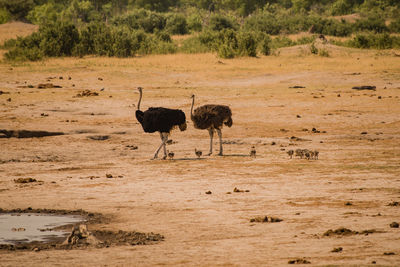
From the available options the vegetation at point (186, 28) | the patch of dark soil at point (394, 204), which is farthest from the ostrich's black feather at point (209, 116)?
the vegetation at point (186, 28)

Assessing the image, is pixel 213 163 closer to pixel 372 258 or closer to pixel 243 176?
pixel 243 176

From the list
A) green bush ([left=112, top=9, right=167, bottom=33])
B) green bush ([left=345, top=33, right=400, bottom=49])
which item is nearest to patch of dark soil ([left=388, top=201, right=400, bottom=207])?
green bush ([left=345, top=33, right=400, bottom=49])

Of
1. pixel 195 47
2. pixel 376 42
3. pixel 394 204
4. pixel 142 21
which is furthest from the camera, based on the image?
pixel 142 21

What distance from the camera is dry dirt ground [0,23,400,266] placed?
8.17 metres

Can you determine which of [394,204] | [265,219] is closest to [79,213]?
[265,219]

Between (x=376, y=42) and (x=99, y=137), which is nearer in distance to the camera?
(x=99, y=137)

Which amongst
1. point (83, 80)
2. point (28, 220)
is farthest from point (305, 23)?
point (28, 220)

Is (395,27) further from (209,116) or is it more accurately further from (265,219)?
(265,219)

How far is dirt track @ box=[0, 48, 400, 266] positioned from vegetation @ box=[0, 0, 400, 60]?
226 inches

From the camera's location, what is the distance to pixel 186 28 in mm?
58969

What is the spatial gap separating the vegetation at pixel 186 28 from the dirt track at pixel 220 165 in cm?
575

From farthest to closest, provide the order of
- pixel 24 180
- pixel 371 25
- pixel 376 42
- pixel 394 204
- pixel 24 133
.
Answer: pixel 371 25
pixel 376 42
pixel 24 133
pixel 24 180
pixel 394 204

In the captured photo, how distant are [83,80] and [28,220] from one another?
63.8ft

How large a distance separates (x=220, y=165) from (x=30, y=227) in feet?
19.1
